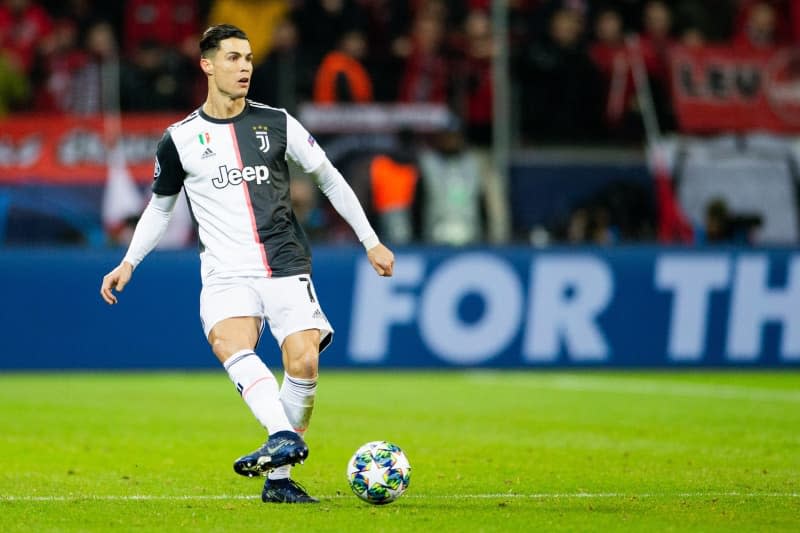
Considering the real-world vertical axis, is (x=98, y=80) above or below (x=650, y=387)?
above

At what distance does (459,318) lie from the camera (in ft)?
54.7

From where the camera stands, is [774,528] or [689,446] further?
[689,446]

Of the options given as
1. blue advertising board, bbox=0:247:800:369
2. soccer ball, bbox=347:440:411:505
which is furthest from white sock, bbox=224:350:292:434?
blue advertising board, bbox=0:247:800:369

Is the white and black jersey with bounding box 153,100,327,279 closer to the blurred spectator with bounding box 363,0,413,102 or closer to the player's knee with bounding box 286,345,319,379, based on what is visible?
the player's knee with bounding box 286,345,319,379

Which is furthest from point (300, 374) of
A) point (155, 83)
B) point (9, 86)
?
point (9, 86)

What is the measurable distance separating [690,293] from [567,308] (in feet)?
4.53

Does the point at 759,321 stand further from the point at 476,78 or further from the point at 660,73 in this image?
the point at 476,78

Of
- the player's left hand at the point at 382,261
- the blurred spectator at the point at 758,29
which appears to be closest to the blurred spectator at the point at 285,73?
the blurred spectator at the point at 758,29

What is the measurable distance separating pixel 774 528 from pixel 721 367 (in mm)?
10552

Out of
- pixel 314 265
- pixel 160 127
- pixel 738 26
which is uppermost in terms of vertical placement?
pixel 738 26

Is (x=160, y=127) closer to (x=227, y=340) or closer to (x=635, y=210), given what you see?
(x=635, y=210)

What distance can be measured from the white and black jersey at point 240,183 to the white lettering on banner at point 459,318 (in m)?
9.17

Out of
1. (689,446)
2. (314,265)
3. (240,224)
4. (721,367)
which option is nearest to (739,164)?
(721,367)

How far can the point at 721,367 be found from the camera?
55.6ft
